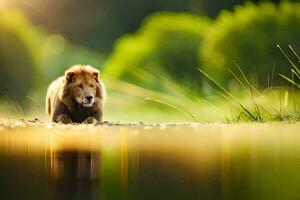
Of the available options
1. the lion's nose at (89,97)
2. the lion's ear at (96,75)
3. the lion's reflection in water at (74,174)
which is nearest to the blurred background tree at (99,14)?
the lion's ear at (96,75)

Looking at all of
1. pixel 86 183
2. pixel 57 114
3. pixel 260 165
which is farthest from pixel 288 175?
pixel 57 114

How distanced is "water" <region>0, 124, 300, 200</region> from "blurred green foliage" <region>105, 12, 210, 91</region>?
59.0 inches

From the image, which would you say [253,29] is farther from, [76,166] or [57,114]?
[76,166]

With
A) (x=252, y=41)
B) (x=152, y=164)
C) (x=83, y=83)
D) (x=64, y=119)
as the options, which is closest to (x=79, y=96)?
(x=83, y=83)

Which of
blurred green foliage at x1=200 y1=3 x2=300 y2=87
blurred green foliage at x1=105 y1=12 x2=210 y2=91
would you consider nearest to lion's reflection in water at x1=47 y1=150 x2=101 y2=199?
blurred green foliage at x1=105 y1=12 x2=210 y2=91

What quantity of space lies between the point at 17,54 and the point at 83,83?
1.27 metres

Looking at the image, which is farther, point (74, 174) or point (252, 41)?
point (252, 41)

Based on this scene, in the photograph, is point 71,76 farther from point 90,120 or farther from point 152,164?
point 152,164

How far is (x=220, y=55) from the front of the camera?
6.22 metres

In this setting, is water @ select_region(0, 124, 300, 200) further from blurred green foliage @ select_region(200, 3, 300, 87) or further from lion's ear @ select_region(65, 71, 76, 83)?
blurred green foliage @ select_region(200, 3, 300, 87)

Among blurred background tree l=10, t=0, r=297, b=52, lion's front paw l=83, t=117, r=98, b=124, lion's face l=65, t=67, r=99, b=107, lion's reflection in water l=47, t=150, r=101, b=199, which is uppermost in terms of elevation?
blurred background tree l=10, t=0, r=297, b=52

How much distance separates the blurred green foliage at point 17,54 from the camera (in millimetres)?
6344

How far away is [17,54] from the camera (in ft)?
20.9

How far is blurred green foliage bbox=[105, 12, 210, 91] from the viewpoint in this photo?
6148 mm
